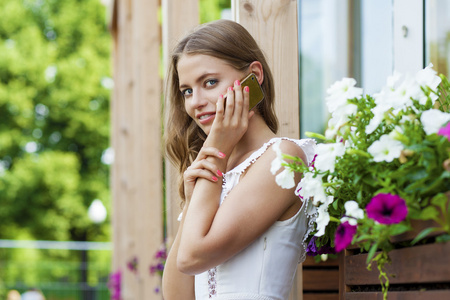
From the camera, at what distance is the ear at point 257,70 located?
212 cm

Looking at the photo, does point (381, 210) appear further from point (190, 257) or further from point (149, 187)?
point (149, 187)

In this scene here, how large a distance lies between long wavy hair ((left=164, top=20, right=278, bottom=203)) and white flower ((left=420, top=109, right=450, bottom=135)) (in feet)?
2.75

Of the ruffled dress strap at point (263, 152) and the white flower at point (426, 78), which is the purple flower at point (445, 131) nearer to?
the white flower at point (426, 78)

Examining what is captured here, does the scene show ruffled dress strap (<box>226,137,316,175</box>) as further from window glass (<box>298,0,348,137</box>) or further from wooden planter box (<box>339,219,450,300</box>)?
window glass (<box>298,0,348,137</box>)

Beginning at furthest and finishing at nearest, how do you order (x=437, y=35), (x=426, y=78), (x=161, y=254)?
(x=161, y=254) → (x=437, y=35) → (x=426, y=78)

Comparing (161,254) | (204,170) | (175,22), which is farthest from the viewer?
(161,254)

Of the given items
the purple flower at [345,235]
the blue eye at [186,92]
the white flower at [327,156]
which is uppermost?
the blue eye at [186,92]

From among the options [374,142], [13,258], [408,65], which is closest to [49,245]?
[13,258]

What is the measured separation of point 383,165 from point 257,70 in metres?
0.76

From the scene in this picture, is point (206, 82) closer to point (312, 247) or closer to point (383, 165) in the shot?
point (312, 247)

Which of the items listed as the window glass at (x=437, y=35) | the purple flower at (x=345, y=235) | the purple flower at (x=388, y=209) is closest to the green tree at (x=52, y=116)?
the window glass at (x=437, y=35)

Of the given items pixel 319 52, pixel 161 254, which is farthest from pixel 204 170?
pixel 319 52

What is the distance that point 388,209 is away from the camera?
52.5 inches

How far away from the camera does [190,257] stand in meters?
1.79
